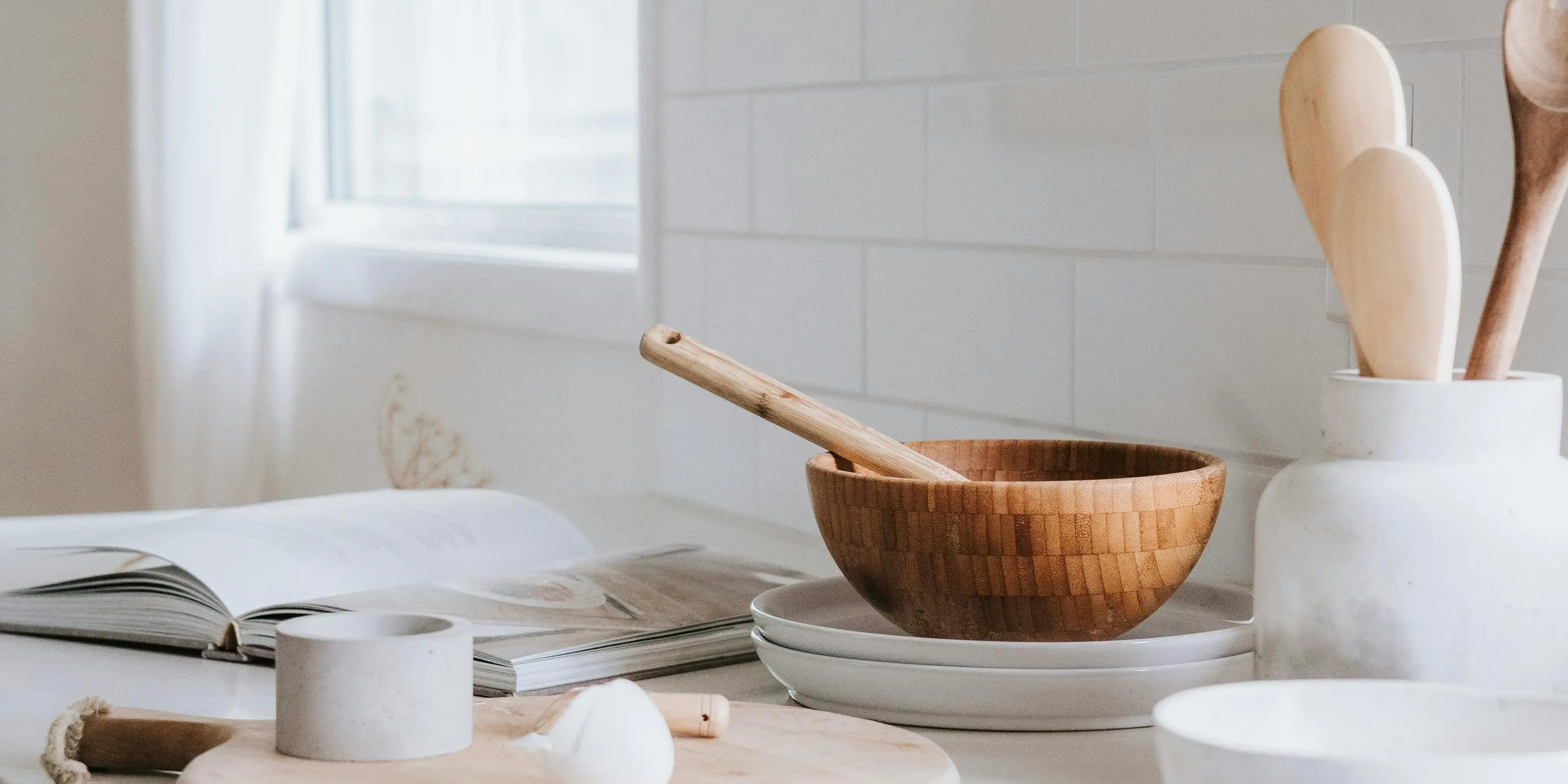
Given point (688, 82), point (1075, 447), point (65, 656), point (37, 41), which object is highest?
point (37, 41)

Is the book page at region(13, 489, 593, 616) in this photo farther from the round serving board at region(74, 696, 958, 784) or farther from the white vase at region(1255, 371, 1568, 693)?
the white vase at region(1255, 371, 1568, 693)

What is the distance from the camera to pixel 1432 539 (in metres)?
0.51

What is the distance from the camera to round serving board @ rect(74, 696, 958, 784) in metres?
0.52

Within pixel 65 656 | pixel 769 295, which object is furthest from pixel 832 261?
pixel 65 656

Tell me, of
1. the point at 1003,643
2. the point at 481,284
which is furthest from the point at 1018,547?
the point at 481,284

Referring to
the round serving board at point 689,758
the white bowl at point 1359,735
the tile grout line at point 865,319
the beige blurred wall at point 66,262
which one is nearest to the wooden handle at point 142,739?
the round serving board at point 689,758

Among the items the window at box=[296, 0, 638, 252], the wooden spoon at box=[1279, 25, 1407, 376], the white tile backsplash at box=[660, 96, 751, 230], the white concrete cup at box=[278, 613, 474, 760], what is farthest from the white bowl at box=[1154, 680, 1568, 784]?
the window at box=[296, 0, 638, 252]

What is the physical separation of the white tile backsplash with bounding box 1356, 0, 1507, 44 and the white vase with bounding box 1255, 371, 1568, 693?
10.4 inches

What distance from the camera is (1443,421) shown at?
523 millimetres

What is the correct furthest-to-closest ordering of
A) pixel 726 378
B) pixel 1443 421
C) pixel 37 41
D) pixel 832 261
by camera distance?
pixel 37 41 < pixel 832 261 < pixel 726 378 < pixel 1443 421

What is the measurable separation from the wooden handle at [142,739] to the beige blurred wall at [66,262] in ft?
6.31

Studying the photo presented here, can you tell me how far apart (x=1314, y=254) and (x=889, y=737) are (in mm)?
407

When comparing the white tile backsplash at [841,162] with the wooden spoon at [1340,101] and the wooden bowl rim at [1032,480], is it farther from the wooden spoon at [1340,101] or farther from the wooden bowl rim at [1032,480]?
the wooden spoon at [1340,101]

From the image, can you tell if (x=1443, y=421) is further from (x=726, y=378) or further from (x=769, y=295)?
(x=769, y=295)
